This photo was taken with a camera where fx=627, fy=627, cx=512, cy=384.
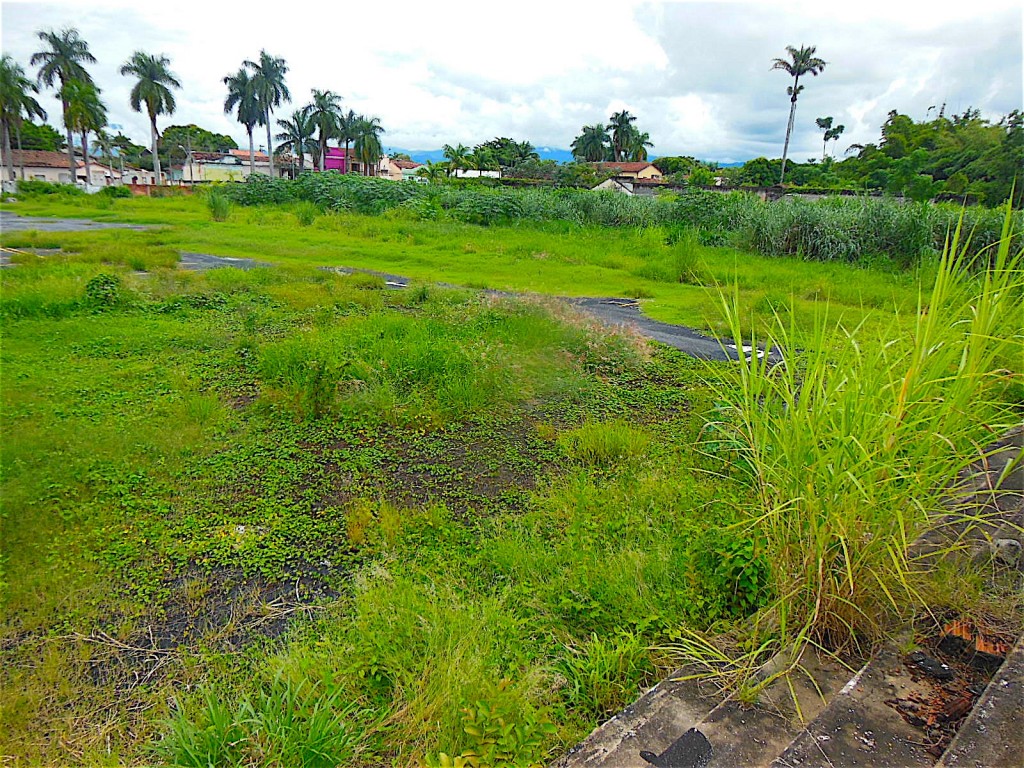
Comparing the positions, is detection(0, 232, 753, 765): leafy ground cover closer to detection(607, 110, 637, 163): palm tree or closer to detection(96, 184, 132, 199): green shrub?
detection(96, 184, 132, 199): green shrub

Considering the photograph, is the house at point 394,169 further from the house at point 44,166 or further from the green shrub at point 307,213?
the green shrub at point 307,213

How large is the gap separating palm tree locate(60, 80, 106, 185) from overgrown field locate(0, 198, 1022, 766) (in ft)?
117

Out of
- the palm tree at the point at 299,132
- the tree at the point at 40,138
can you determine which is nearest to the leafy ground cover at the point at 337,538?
the palm tree at the point at 299,132

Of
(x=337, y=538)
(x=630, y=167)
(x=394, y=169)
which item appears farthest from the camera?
(x=394, y=169)

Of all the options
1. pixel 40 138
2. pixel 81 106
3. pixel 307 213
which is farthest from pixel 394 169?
pixel 307 213

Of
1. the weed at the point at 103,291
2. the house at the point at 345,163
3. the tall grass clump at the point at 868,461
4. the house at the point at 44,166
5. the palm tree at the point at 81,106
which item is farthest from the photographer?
the house at the point at 345,163

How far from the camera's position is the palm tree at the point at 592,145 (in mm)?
57844

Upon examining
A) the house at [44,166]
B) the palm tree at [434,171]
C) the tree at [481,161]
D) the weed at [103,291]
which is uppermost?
the tree at [481,161]

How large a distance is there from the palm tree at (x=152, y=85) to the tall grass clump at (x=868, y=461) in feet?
143

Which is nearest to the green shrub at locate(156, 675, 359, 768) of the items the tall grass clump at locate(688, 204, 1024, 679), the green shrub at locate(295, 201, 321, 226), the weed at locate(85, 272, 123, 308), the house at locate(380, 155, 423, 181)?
the tall grass clump at locate(688, 204, 1024, 679)

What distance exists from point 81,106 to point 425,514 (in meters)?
40.6

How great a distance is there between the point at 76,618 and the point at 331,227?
632 inches

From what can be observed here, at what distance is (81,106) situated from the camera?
33250 millimetres

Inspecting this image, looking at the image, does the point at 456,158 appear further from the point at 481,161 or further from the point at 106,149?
the point at 106,149
